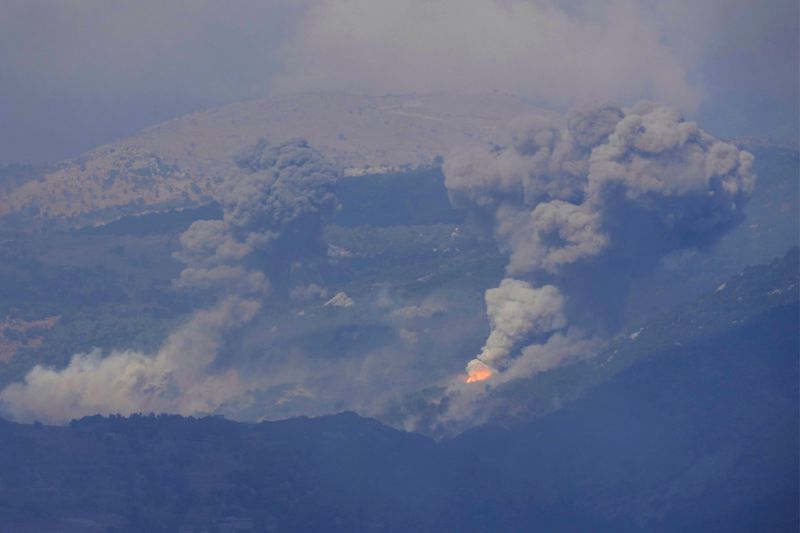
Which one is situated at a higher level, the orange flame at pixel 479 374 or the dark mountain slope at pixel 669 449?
the orange flame at pixel 479 374

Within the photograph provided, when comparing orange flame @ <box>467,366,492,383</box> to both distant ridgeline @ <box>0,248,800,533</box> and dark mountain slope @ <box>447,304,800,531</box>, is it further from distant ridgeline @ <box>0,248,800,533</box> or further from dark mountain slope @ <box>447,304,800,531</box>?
dark mountain slope @ <box>447,304,800,531</box>

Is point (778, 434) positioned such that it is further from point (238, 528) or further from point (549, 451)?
point (238, 528)

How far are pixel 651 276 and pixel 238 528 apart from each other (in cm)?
5100

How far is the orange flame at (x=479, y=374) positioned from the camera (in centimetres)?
14038

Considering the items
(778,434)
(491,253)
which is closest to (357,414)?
(778,434)

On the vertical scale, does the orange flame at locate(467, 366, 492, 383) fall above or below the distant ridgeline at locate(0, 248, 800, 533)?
above

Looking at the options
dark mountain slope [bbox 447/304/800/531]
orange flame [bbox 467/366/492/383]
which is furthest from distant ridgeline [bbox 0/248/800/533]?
orange flame [bbox 467/366/492/383]

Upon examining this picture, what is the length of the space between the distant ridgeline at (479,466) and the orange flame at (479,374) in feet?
20.4

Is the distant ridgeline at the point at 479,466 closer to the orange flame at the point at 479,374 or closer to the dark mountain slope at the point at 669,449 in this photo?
Result: the dark mountain slope at the point at 669,449

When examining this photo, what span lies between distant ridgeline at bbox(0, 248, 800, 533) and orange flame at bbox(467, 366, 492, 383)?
6.22 m

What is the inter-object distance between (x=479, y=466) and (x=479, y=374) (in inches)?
811

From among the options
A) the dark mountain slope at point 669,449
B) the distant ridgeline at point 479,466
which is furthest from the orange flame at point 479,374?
the dark mountain slope at point 669,449

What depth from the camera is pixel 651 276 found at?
14525 centimetres

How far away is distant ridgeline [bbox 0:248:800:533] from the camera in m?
108
